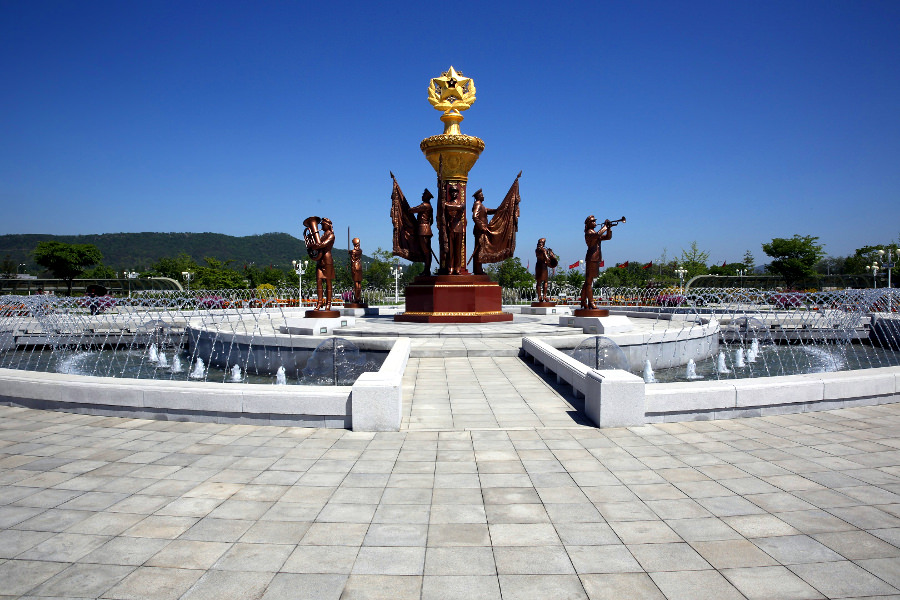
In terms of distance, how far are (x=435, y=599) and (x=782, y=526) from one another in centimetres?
254

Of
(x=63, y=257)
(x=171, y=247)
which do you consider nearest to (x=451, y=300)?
(x=63, y=257)

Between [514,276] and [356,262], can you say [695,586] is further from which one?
[514,276]

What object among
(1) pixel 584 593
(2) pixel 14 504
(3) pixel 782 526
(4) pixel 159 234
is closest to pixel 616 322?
(3) pixel 782 526

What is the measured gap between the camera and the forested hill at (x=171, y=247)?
10800 centimetres

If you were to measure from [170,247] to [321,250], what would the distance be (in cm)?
11663

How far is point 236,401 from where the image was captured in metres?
6.04

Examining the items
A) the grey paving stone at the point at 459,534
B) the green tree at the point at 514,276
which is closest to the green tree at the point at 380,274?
the green tree at the point at 514,276

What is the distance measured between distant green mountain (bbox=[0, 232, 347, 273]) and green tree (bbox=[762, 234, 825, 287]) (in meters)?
77.3

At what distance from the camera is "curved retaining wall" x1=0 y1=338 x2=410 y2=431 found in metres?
5.85

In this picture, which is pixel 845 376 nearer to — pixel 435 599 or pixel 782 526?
pixel 782 526

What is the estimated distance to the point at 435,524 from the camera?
3.61 m

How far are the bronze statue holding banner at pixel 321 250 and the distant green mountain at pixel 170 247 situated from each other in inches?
3577

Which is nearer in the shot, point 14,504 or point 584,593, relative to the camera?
point 584,593

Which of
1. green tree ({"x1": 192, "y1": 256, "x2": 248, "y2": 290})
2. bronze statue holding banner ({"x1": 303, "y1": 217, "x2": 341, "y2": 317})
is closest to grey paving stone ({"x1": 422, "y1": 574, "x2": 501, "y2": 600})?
bronze statue holding banner ({"x1": 303, "y1": 217, "x2": 341, "y2": 317})
